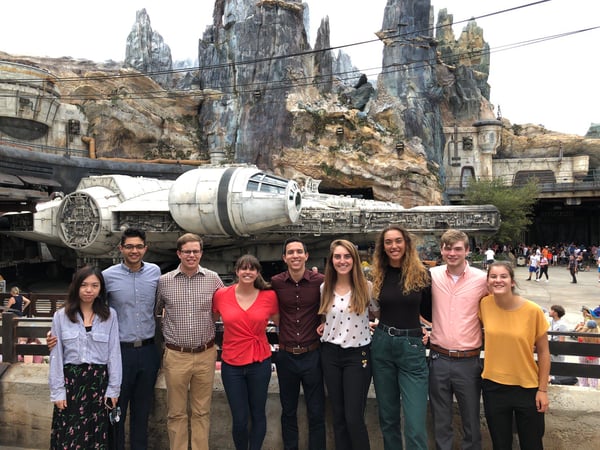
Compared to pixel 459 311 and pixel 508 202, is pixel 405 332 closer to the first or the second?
pixel 459 311

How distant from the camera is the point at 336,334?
12.3 ft

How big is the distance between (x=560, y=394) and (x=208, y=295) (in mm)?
3702

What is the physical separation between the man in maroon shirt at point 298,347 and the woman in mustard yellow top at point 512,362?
1.47m

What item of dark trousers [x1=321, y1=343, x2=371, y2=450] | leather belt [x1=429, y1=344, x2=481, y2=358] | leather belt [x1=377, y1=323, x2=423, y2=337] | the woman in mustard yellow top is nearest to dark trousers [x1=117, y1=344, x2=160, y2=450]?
dark trousers [x1=321, y1=343, x2=371, y2=450]

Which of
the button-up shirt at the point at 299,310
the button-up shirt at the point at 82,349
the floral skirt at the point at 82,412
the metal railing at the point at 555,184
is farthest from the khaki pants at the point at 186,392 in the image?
the metal railing at the point at 555,184

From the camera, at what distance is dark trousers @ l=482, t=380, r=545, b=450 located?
3418 millimetres

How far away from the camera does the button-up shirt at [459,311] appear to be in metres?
3.60

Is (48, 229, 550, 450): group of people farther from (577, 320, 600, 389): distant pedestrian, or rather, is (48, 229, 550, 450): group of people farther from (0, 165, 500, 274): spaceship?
(0, 165, 500, 274): spaceship

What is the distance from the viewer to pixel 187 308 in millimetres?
4000

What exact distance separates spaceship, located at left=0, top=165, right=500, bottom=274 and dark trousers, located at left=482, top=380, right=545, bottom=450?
9719 millimetres

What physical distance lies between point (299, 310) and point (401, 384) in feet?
3.62

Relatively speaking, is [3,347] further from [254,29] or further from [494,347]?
[254,29]

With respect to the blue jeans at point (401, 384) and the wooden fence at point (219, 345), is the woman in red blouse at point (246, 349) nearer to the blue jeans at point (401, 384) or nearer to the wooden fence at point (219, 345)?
the wooden fence at point (219, 345)

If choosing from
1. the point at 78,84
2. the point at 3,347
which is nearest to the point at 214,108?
the point at 78,84
